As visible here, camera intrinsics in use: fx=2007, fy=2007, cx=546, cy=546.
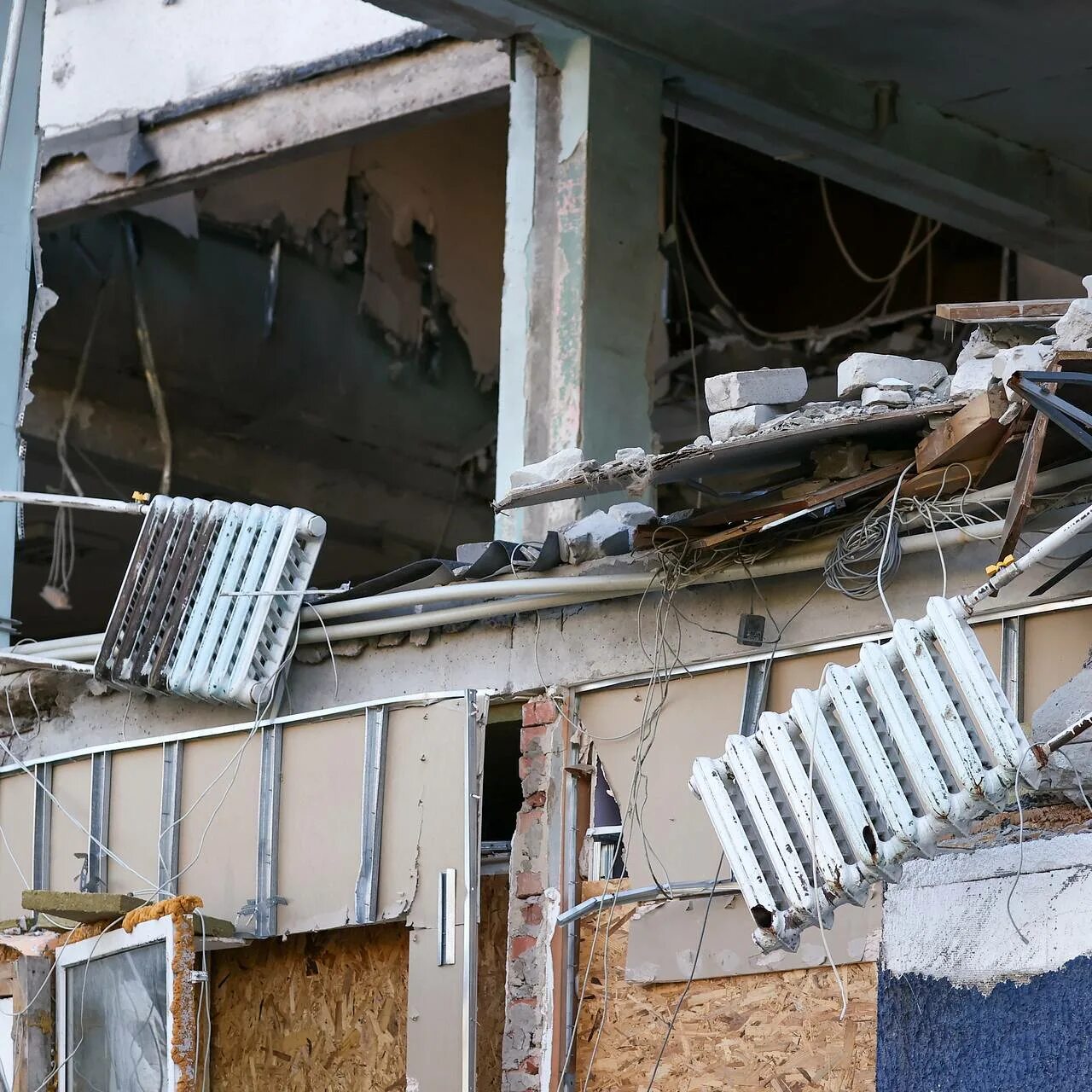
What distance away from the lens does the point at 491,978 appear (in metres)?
8.66

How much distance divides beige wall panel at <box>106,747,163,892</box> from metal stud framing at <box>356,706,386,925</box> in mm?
1200

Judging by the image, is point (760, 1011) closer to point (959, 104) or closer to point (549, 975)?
point (549, 975)

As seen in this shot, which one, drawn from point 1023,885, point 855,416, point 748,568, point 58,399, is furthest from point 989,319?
point 58,399

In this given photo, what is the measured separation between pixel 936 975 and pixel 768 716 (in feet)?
3.19

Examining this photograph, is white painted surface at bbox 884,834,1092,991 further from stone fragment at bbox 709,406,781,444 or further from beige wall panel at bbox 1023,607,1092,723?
stone fragment at bbox 709,406,781,444

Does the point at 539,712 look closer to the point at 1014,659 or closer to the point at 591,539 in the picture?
the point at 591,539

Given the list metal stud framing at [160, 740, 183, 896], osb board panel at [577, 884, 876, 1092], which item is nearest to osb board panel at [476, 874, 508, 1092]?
Result: osb board panel at [577, 884, 876, 1092]

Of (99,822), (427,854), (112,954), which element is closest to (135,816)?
(99,822)

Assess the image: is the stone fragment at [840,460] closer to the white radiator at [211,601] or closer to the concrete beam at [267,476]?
the white radiator at [211,601]

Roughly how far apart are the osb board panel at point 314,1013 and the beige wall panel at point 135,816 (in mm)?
527

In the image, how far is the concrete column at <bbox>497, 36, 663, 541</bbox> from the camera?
9516 mm

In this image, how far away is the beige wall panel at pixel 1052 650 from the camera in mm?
6559

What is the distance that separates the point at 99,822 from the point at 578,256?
346cm

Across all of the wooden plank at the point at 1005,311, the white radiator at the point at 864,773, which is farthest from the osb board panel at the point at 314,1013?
the wooden plank at the point at 1005,311
